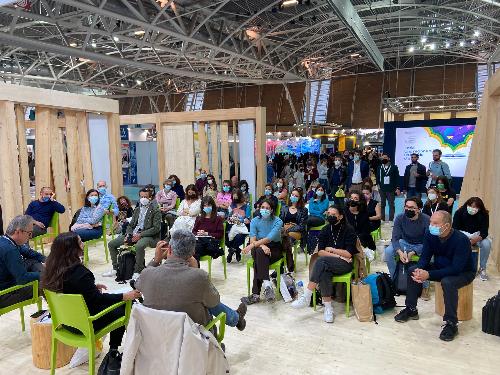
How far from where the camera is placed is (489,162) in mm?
5953

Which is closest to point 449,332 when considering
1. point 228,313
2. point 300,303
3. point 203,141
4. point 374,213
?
point 300,303

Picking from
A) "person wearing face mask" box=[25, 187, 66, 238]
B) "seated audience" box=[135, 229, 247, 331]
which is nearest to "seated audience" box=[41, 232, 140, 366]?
"seated audience" box=[135, 229, 247, 331]

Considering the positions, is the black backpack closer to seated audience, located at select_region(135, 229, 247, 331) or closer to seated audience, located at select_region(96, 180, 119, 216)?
seated audience, located at select_region(135, 229, 247, 331)

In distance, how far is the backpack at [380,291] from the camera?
412 centimetres

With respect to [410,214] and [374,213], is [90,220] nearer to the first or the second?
[374,213]

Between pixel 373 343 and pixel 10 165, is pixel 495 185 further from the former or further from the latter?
pixel 10 165

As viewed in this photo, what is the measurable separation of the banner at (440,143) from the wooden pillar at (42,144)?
10.3 meters

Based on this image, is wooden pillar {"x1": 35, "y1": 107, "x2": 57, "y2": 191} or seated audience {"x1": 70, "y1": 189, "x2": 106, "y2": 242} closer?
seated audience {"x1": 70, "y1": 189, "x2": 106, "y2": 242}

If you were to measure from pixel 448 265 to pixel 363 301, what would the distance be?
0.88 meters

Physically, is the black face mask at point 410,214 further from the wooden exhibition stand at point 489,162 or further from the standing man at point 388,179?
the standing man at point 388,179

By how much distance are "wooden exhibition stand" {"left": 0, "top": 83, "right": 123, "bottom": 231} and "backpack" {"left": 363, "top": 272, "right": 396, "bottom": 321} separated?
5.65m

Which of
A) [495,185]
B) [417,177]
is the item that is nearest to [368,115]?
[417,177]

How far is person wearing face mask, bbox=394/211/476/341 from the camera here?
3.65 metres

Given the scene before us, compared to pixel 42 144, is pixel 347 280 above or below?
below
